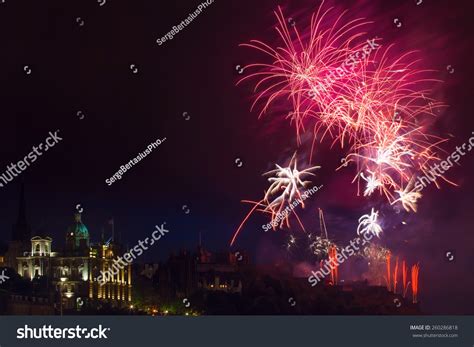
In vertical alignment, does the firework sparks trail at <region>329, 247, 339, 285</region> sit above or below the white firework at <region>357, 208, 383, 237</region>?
below

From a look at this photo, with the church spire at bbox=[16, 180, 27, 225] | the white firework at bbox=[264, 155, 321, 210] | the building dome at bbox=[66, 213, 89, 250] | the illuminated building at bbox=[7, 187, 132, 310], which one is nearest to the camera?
the white firework at bbox=[264, 155, 321, 210]

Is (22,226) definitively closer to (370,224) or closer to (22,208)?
(22,208)

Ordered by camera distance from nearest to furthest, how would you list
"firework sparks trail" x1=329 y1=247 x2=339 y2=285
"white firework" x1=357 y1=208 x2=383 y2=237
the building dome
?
"white firework" x1=357 y1=208 x2=383 y2=237 < "firework sparks trail" x1=329 y1=247 x2=339 y2=285 < the building dome

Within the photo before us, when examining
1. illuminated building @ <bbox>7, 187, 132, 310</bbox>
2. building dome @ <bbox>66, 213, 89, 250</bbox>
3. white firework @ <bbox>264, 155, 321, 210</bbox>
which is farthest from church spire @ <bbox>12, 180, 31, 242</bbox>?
white firework @ <bbox>264, 155, 321, 210</bbox>

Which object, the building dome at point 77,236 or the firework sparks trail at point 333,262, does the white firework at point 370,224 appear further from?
the building dome at point 77,236

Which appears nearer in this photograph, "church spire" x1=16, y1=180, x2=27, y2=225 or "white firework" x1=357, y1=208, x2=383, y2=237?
"white firework" x1=357, y1=208, x2=383, y2=237

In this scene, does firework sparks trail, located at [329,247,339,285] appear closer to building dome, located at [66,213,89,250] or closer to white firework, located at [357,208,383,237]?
white firework, located at [357,208,383,237]

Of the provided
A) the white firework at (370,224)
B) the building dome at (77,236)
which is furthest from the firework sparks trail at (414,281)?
the building dome at (77,236)

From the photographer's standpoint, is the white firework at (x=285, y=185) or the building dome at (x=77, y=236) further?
the building dome at (x=77, y=236)
